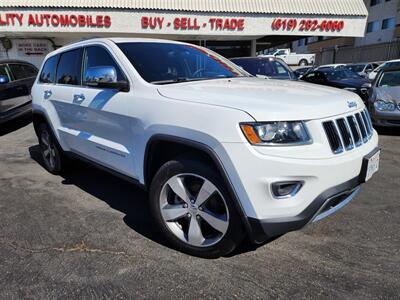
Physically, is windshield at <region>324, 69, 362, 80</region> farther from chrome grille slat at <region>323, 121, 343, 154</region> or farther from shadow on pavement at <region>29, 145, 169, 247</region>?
chrome grille slat at <region>323, 121, 343, 154</region>

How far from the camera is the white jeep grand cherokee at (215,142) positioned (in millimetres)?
2182

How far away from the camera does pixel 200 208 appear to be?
2.58m

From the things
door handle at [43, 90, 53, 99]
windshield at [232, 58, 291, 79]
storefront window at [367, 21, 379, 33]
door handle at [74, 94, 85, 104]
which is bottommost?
door handle at [43, 90, 53, 99]

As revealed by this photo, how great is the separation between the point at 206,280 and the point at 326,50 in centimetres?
4000

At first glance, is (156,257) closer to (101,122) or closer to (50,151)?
(101,122)

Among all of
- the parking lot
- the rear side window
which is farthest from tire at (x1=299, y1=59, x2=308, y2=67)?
the rear side window

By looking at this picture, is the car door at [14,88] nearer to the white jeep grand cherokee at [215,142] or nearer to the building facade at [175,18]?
the white jeep grand cherokee at [215,142]

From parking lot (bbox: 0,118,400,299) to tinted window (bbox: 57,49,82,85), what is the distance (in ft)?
4.51

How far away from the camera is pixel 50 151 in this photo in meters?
4.83

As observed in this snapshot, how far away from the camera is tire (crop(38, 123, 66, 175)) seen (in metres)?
4.57

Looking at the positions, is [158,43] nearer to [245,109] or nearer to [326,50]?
[245,109]

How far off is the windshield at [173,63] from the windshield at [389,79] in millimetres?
4979

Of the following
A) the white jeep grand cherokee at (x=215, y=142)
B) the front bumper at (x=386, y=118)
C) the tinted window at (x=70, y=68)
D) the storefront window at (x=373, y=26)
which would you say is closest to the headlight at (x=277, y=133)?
the white jeep grand cherokee at (x=215, y=142)

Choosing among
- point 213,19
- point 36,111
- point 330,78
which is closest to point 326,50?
point 213,19
